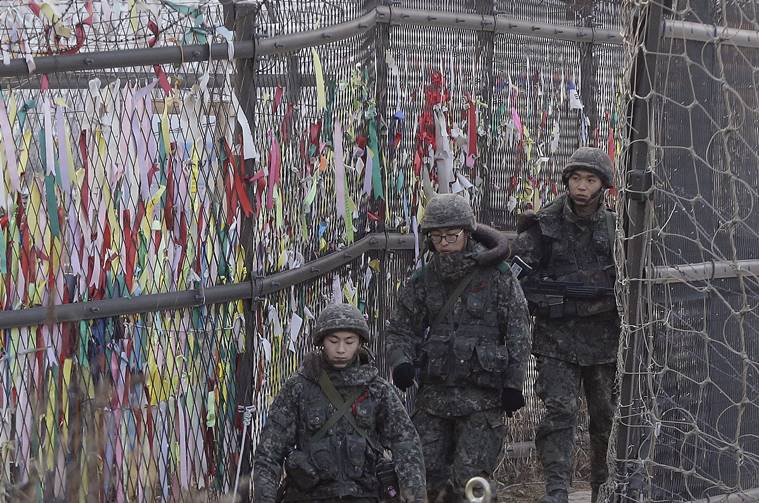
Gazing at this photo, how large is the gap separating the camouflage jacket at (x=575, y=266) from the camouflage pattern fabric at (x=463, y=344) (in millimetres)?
609

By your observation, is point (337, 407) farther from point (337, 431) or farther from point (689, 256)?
point (689, 256)

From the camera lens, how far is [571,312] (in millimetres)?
7324

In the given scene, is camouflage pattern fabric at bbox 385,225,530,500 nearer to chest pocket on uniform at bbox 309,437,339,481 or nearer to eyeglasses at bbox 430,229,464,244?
eyeglasses at bbox 430,229,464,244

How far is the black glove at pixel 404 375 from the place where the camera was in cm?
663

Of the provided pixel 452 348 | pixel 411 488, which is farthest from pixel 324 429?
pixel 452 348

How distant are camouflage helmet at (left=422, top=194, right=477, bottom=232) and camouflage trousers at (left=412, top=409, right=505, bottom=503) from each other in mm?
944

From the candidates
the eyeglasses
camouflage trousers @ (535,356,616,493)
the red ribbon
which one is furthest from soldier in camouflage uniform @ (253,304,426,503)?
camouflage trousers @ (535,356,616,493)

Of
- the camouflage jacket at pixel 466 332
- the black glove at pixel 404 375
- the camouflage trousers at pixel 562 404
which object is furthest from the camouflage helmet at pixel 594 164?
the black glove at pixel 404 375

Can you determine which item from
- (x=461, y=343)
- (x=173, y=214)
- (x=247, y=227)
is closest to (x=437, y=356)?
(x=461, y=343)

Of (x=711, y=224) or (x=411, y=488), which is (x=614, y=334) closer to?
(x=711, y=224)

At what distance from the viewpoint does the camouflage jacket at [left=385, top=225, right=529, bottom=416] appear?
676 cm

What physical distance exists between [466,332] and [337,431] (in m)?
1.16

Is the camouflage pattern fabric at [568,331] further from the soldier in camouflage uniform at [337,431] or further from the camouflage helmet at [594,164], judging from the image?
the soldier in camouflage uniform at [337,431]

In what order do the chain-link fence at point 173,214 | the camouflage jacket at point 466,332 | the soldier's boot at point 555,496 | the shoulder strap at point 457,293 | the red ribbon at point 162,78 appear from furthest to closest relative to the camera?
the soldier's boot at point 555,496
the shoulder strap at point 457,293
the camouflage jacket at point 466,332
the red ribbon at point 162,78
the chain-link fence at point 173,214
